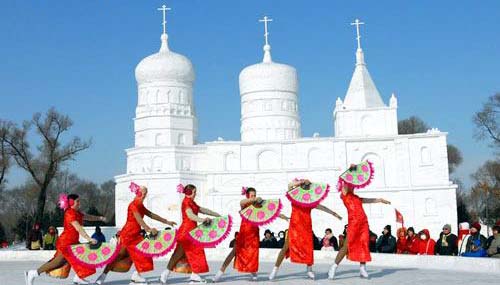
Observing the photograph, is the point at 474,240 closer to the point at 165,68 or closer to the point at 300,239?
the point at 300,239

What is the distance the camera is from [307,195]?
1211cm

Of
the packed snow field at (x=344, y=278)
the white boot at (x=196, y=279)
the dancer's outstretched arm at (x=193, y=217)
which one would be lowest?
the packed snow field at (x=344, y=278)

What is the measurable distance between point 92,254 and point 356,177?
198 inches

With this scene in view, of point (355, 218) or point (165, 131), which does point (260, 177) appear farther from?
point (355, 218)

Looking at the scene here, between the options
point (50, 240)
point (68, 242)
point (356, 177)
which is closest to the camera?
point (68, 242)

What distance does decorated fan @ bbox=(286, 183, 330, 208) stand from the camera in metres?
12.1

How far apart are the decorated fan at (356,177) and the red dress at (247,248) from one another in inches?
75.5

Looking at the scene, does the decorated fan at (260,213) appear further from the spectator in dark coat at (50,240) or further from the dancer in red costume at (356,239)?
the spectator in dark coat at (50,240)

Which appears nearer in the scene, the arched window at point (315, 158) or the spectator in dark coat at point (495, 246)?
the spectator in dark coat at point (495, 246)

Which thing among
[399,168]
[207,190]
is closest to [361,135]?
[399,168]

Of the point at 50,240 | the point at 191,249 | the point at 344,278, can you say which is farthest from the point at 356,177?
the point at 50,240

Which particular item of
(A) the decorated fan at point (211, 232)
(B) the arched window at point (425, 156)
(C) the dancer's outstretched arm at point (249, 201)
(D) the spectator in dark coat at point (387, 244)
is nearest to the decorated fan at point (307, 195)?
(C) the dancer's outstretched arm at point (249, 201)

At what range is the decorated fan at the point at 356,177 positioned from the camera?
40.3ft

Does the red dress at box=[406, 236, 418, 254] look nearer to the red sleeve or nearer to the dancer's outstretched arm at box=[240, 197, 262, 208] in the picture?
the dancer's outstretched arm at box=[240, 197, 262, 208]
